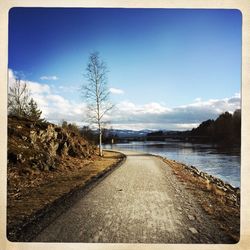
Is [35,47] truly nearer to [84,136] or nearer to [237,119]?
[84,136]

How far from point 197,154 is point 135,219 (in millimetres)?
2017

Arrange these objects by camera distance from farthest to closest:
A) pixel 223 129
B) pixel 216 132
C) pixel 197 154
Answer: pixel 197 154 → pixel 216 132 → pixel 223 129

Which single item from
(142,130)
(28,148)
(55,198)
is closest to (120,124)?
(142,130)

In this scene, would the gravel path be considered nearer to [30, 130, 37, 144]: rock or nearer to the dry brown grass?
the dry brown grass

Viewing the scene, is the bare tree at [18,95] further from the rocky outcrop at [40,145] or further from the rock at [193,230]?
the rock at [193,230]

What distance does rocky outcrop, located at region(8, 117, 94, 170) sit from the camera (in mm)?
5103

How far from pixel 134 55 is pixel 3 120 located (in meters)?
1.79

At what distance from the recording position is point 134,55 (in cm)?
425

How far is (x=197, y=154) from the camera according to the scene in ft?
16.9

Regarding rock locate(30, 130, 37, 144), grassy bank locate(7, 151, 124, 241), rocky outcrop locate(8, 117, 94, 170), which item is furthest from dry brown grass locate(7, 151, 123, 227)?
rock locate(30, 130, 37, 144)

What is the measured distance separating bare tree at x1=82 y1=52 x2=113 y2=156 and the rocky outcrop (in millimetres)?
1274

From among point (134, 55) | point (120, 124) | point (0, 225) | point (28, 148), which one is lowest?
point (0, 225)

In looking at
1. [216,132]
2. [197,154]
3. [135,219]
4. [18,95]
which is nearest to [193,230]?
[135,219]

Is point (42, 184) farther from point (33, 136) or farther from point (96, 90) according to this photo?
point (33, 136)
